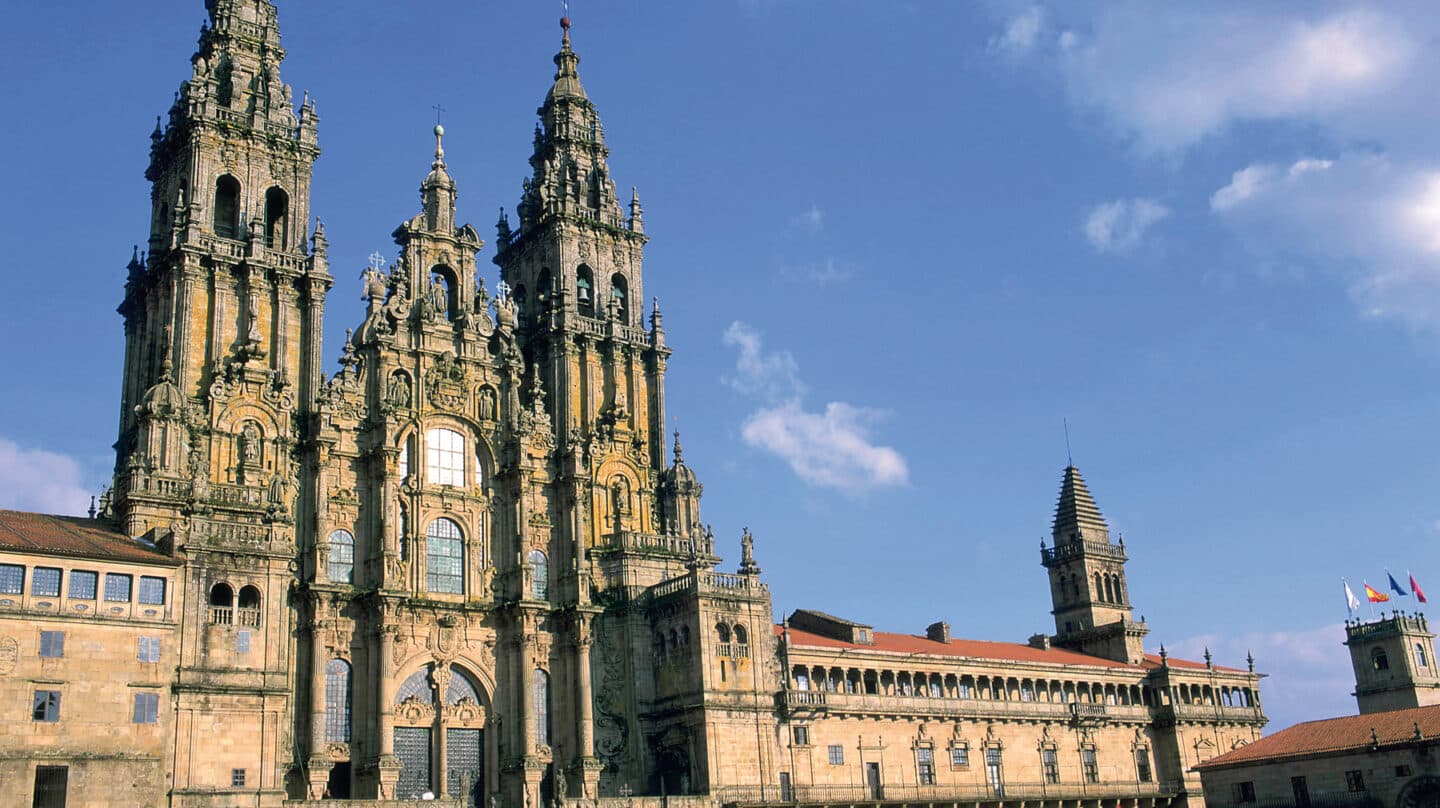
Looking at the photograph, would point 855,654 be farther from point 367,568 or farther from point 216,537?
point 216,537

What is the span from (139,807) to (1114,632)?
66271 millimetres

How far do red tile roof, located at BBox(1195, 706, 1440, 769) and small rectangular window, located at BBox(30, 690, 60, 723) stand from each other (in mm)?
62044

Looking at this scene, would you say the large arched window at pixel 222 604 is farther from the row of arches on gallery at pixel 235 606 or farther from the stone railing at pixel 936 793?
the stone railing at pixel 936 793

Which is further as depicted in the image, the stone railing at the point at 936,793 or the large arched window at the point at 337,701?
the stone railing at the point at 936,793

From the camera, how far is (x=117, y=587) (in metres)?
53.3

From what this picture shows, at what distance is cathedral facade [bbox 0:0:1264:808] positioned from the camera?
5512 cm

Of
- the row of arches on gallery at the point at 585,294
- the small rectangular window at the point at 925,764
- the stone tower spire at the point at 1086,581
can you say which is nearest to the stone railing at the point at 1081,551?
the stone tower spire at the point at 1086,581

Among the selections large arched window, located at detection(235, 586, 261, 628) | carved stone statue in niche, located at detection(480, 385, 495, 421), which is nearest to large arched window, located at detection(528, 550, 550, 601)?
carved stone statue in niche, located at detection(480, 385, 495, 421)

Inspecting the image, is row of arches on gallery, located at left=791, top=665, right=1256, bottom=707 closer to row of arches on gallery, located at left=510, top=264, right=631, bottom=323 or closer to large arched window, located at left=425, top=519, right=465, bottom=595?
large arched window, located at left=425, top=519, right=465, bottom=595

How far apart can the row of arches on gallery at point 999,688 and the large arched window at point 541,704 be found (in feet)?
41.5

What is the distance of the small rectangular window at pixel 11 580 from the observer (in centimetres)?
5081

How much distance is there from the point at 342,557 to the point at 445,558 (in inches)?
210

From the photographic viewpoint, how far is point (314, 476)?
2645 inches

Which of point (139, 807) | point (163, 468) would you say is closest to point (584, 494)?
point (163, 468)
